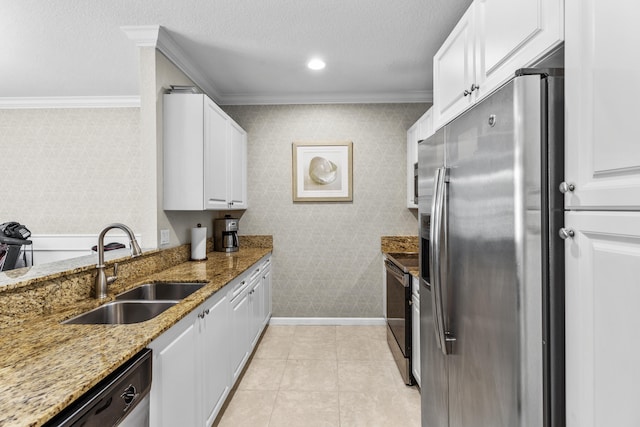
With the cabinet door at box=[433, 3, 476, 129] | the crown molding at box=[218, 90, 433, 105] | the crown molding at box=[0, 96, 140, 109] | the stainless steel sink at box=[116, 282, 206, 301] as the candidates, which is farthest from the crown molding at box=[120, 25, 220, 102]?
the cabinet door at box=[433, 3, 476, 129]

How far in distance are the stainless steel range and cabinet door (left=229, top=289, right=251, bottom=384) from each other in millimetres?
1230

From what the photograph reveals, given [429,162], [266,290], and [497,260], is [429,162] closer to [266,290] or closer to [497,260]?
[497,260]

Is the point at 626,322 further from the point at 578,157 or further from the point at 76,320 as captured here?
the point at 76,320

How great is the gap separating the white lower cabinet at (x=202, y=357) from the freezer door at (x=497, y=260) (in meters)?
1.15

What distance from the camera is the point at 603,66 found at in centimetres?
81

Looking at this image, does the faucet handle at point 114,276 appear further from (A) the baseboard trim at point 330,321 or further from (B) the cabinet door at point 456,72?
(A) the baseboard trim at point 330,321

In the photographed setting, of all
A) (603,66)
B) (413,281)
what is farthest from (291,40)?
(603,66)

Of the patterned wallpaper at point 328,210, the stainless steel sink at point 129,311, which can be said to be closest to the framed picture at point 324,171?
the patterned wallpaper at point 328,210

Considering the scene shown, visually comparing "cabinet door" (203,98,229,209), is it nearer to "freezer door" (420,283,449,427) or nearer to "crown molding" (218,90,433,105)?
"crown molding" (218,90,433,105)

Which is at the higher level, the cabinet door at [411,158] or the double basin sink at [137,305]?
the cabinet door at [411,158]

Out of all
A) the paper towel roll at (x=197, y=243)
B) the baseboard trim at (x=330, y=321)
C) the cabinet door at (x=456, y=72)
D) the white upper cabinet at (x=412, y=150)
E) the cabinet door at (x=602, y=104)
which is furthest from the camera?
the baseboard trim at (x=330, y=321)

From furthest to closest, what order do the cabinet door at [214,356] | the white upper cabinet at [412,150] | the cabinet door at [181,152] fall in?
the white upper cabinet at [412,150] < the cabinet door at [181,152] < the cabinet door at [214,356]

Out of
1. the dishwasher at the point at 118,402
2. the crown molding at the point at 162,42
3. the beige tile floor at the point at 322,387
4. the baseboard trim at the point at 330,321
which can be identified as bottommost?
the beige tile floor at the point at 322,387

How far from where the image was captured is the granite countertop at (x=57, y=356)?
0.80m
